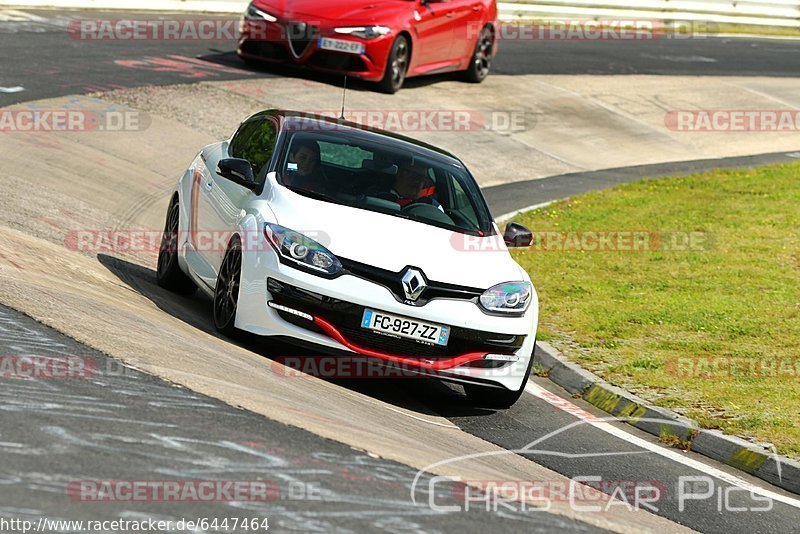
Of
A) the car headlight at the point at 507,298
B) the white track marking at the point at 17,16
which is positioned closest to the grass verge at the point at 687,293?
the car headlight at the point at 507,298

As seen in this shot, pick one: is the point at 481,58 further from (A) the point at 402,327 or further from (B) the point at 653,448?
(A) the point at 402,327

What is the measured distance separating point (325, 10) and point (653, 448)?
12.9 metres

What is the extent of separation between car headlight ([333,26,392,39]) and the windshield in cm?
1039

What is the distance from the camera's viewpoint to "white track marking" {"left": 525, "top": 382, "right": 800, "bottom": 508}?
7.68 metres

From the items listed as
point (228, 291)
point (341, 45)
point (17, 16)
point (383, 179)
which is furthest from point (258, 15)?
point (228, 291)

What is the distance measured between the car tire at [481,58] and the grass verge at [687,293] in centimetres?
546

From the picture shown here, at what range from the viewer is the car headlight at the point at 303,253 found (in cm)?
809

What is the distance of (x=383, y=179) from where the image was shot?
9.41 m

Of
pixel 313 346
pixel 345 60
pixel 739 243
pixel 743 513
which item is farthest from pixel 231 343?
pixel 345 60

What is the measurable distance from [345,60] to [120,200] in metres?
7.17

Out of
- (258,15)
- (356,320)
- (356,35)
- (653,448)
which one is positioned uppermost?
(258,15)

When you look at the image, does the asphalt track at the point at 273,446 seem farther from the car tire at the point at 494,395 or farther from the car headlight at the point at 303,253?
the car headlight at the point at 303,253

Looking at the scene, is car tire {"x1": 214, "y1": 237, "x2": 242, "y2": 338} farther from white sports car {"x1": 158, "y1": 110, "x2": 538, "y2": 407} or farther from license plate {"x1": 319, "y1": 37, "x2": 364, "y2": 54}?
license plate {"x1": 319, "y1": 37, "x2": 364, "y2": 54}

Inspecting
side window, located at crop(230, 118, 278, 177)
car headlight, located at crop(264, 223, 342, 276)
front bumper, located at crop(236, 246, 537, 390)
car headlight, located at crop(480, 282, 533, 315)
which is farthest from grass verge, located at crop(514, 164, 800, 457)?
side window, located at crop(230, 118, 278, 177)
